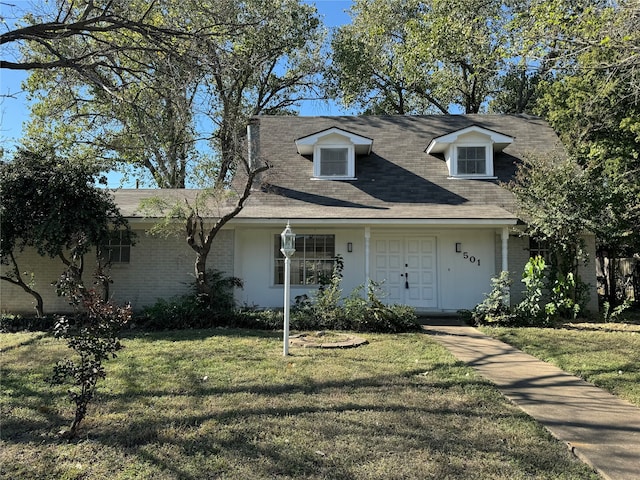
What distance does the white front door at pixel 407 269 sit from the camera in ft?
40.7

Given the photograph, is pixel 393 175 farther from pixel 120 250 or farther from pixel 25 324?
pixel 25 324

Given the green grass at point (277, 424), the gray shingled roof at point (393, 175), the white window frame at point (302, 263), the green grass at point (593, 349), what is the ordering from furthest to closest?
the white window frame at point (302, 263) < the gray shingled roof at point (393, 175) < the green grass at point (593, 349) < the green grass at point (277, 424)

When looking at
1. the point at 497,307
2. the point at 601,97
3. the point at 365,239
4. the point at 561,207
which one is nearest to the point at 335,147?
the point at 365,239

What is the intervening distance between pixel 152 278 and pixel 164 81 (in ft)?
21.2

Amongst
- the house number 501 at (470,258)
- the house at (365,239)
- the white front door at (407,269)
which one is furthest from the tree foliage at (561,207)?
the white front door at (407,269)

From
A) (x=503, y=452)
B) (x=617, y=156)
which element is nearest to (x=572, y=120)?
(x=617, y=156)

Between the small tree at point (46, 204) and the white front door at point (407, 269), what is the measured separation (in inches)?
288

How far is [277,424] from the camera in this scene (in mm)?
4258

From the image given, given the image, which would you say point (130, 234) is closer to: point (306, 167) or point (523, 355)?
point (306, 167)

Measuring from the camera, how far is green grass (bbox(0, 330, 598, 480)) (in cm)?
344

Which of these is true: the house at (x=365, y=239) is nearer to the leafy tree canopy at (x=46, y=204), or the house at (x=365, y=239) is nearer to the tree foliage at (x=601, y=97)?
the leafy tree canopy at (x=46, y=204)

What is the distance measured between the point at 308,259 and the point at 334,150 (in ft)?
12.9

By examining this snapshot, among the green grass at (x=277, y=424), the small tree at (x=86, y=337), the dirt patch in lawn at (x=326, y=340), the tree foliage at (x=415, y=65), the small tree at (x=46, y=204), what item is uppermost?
the tree foliage at (x=415, y=65)

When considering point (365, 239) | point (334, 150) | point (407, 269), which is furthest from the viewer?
point (334, 150)
